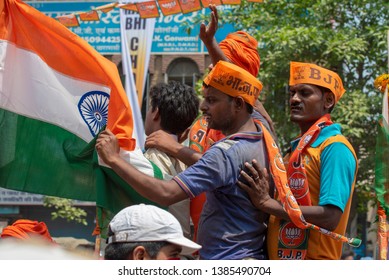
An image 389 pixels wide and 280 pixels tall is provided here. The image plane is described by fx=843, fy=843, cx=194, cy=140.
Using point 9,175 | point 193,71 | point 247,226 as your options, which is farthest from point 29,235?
point 193,71

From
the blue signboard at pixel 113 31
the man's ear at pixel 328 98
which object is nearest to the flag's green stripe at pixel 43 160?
the man's ear at pixel 328 98

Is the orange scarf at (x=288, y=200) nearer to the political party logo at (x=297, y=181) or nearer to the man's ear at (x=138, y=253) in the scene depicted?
the political party logo at (x=297, y=181)

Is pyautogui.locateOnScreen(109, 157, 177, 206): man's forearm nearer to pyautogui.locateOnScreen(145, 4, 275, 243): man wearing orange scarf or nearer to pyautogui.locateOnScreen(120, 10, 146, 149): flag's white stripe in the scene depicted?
pyautogui.locateOnScreen(145, 4, 275, 243): man wearing orange scarf

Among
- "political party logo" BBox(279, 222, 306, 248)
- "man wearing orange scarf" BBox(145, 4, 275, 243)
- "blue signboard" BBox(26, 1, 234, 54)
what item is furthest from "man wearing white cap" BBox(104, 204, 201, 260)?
"blue signboard" BBox(26, 1, 234, 54)

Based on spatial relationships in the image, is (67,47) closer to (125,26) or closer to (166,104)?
(166,104)

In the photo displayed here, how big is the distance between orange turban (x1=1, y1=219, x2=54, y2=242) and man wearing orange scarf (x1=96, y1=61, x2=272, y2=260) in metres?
0.77

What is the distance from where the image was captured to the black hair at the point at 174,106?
4691 millimetres

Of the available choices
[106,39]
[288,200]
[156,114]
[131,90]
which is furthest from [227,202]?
[106,39]

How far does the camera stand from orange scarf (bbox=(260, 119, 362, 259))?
12.4ft

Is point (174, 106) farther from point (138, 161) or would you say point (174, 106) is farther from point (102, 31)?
point (102, 31)

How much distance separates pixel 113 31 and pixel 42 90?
19575mm

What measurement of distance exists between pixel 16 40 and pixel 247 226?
183 centimetres

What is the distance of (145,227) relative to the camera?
3221 millimetres
